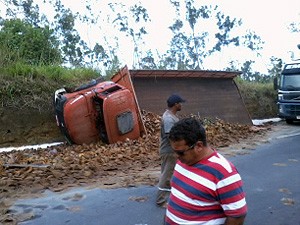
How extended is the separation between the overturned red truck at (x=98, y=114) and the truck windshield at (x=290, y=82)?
24.0 ft

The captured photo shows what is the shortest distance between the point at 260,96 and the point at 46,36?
391 inches

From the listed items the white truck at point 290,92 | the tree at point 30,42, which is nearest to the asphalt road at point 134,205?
the tree at point 30,42

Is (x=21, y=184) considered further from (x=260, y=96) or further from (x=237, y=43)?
(x=237, y=43)

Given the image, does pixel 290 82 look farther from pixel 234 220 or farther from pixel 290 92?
pixel 234 220

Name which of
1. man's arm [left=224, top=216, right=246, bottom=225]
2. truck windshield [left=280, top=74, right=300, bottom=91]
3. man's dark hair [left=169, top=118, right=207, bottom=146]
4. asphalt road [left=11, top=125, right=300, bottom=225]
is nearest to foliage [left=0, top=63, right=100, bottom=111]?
asphalt road [left=11, top=125, right=300, bottom=225]

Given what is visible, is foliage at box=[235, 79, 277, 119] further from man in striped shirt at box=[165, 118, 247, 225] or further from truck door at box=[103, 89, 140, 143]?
man in striped shirt at box=[165, 118, 247, 225]

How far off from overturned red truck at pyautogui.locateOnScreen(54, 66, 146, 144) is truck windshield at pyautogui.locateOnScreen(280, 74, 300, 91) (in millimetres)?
7306

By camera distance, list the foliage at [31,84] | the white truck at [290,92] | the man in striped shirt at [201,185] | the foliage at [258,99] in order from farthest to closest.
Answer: the foliage at [258,99] < the white truck at [290,92] < the foliage at [31,84] < the man in striped shirt at [201,185]

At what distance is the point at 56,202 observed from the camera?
508cm

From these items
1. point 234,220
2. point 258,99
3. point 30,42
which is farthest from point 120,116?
point 258,99

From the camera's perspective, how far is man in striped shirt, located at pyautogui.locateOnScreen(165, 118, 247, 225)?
1.95 meters

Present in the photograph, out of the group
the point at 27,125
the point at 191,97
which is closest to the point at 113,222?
the point at 27,125

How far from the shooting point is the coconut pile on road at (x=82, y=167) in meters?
5.85

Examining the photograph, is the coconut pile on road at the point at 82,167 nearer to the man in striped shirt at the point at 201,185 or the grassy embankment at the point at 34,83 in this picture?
the grassy embankment at the point at 34,83
